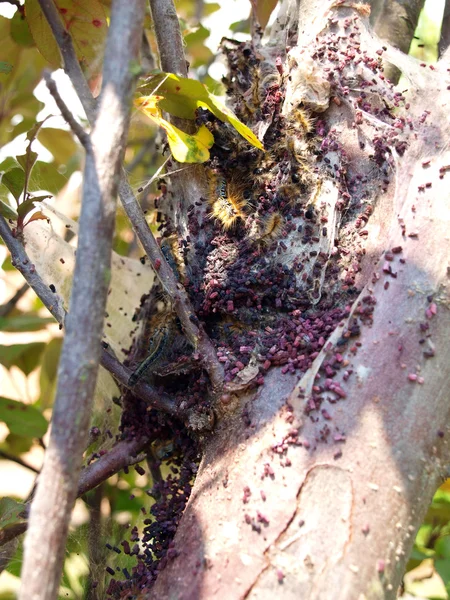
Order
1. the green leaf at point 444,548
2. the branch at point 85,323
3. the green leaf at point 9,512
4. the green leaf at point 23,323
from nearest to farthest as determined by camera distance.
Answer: the branch at point 85,323 → the green leaf at point 9,512 → the green leaf at point 444,548 → the green leaf at point 23,323

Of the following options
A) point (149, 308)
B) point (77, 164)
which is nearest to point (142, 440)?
point (149, 308)

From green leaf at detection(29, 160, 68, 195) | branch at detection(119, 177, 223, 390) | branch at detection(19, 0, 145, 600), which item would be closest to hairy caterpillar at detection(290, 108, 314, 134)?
branch at detection(119, 177, 223, 390)

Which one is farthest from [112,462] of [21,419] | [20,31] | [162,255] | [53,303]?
[20,31]

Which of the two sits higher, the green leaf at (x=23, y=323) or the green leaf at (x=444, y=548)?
the green leaf at (x=23, y=323)

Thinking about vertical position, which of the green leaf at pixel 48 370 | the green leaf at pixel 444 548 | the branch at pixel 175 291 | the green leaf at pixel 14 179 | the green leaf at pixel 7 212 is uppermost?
the green leaf at pixel 14 179

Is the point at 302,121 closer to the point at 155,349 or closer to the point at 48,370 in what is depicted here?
the point at 155,349

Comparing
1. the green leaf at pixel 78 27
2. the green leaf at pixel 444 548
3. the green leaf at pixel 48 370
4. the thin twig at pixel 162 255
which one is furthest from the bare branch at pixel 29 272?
the green leaf at pixel 444 548

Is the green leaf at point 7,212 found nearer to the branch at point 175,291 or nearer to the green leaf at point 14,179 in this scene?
the green leaf at point 14,179
